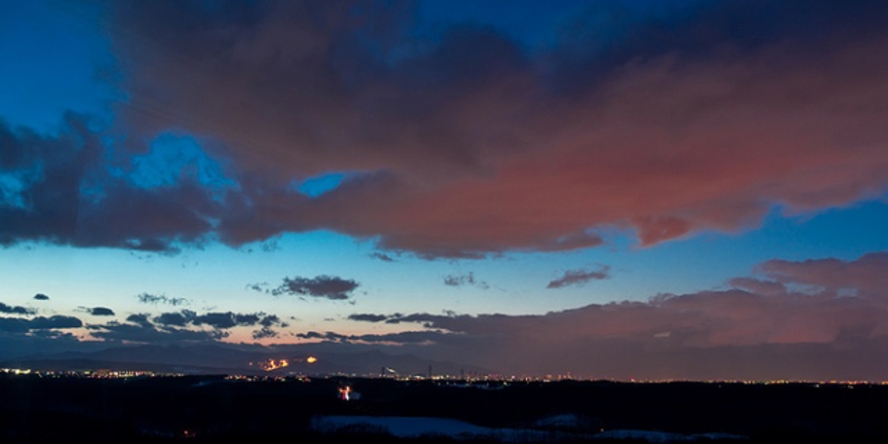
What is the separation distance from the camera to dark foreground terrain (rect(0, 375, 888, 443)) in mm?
66688

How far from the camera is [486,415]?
103m

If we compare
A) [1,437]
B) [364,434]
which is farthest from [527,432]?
[1,437]

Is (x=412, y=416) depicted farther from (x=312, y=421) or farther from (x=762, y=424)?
(x=762, y=424)

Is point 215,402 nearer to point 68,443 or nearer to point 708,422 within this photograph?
point 68,443

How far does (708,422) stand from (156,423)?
233ft

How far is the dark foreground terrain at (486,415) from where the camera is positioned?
66.7 m

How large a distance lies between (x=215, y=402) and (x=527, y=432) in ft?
201

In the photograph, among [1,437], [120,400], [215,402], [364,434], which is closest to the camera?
[1,437]

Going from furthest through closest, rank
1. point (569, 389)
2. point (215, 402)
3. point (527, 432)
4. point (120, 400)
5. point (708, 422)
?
1. point (569, 389)
2. point (120, 400)
3. point (215, 402)
4. point (708, 422)
5. point (527, 432)

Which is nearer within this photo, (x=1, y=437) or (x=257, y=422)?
(x=1, y=437)

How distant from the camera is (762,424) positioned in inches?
3430

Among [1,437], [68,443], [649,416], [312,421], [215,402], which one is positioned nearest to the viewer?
[68,443]

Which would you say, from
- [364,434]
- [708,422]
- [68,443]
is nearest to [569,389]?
[708,422]

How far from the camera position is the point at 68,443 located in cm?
5531
